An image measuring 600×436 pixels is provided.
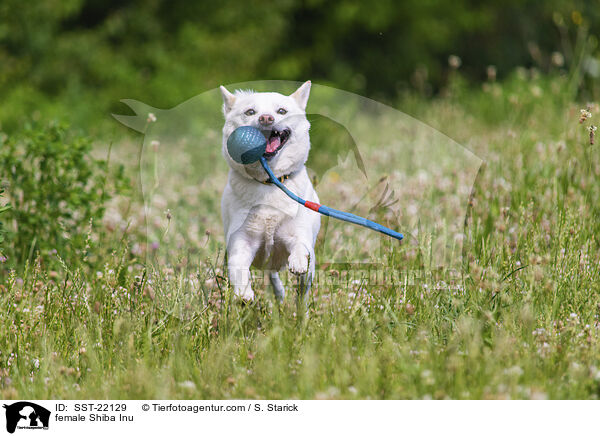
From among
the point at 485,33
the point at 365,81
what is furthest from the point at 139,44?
the point at 485,33

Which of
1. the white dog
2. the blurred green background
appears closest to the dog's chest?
the white dog

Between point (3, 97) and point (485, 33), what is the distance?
43.8 feet

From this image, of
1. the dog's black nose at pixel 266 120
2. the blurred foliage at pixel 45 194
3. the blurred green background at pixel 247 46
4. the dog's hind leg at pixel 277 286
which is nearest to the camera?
the dog's black nose at pixel 266 120

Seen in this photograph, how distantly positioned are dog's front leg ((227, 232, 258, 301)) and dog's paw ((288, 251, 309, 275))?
20 cm

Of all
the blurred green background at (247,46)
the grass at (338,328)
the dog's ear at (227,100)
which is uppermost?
the blurred green background at (247,46)

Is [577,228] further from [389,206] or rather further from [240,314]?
[240,314]

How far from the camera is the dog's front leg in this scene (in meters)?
2.96

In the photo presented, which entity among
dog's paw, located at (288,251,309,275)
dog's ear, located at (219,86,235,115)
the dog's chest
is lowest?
dog's paw, located at (288,251,309,275)

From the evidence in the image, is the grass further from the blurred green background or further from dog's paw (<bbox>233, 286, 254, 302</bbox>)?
the blurred green background
